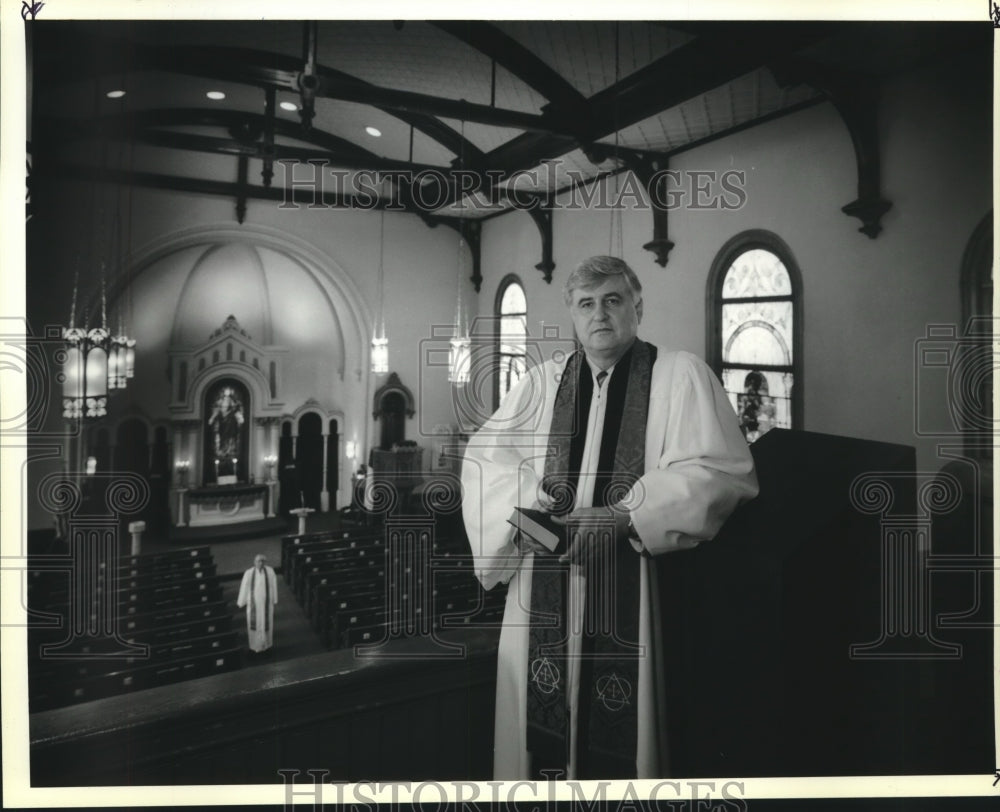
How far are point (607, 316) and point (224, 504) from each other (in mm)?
2040

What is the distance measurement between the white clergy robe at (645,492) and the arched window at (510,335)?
31 centimetres

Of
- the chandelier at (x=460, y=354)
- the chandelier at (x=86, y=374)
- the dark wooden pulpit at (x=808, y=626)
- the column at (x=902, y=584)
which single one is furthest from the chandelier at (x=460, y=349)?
the column at (x=902, y=584)

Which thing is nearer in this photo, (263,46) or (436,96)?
(263,46)

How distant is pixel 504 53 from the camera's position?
303 cm

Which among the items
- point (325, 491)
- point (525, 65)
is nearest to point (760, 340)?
point (525, 65)

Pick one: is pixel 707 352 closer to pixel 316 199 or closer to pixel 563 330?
pixel 563 330

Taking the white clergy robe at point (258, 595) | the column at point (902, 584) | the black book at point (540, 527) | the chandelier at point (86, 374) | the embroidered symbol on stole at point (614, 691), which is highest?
the chandelier at point (86, 374)

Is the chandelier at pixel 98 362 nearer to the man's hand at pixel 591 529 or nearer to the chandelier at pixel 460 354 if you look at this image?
the chandelier at pixel 460 354

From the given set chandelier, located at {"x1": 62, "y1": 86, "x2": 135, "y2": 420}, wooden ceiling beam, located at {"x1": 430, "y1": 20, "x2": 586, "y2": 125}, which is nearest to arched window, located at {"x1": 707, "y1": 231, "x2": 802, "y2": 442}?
wooden ceiling beam, located at {"x1": 430, "y1": 20, "x2": 586, "y2": 125}

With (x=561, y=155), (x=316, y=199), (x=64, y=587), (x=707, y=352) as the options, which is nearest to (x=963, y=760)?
(x=707, y=352)

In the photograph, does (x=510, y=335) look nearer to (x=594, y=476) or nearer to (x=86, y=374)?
(x=594, y=476)

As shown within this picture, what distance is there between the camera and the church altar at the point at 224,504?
3154 millimetres

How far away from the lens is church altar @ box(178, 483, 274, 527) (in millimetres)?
3154

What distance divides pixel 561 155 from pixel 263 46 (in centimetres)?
135
